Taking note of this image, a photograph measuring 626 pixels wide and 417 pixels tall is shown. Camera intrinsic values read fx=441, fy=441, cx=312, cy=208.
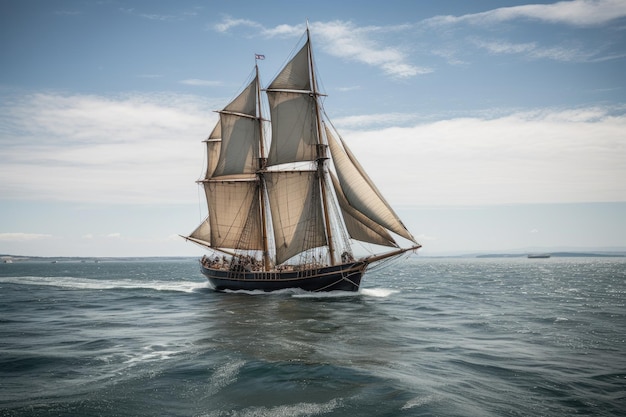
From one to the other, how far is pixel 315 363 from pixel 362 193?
24.6 m

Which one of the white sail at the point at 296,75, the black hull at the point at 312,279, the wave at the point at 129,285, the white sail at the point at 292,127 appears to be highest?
the white sail at the point at 296,75

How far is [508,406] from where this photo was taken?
13.9m

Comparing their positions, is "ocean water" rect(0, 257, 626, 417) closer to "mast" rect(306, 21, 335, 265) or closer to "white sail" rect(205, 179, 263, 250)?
"mast" rect(306, 21, 335, 265)

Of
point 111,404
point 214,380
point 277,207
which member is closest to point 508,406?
point 214,380

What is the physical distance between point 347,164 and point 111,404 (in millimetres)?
32886

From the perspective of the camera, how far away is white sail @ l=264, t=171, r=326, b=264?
49.7m

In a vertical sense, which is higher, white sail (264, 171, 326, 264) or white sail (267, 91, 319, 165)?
Result: white sail (267, 91, 319, 165)

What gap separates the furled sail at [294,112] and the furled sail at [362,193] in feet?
24.7

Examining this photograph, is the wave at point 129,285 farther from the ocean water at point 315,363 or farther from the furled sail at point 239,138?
the ocean water at point 315,363

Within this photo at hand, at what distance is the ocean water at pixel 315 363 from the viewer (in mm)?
14023

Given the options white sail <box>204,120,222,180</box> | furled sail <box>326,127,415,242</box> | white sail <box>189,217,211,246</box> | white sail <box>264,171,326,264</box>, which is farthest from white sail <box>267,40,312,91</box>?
white sail <box>189,217,211,246</box>

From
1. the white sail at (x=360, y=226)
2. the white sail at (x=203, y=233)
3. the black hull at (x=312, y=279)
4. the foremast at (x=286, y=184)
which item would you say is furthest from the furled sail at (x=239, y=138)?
the white sail at (x=360, y=226)

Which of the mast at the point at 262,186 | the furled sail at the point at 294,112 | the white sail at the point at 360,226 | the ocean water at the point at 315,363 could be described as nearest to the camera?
the ocean water at the point at 315,363

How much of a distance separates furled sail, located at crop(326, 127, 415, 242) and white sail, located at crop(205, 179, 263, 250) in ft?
57.6
